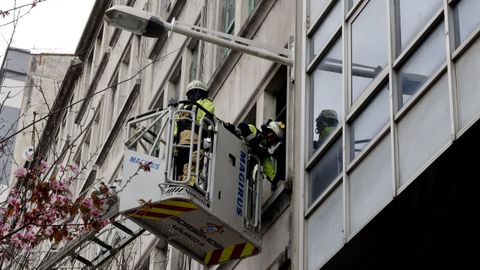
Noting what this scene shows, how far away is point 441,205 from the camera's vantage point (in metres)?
12.8

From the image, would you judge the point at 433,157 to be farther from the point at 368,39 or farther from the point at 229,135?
the point at 229,135

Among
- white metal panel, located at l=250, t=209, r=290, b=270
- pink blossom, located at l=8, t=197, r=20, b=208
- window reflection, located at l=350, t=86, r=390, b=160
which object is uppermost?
window reflection, located at l=350, t=86, r=390, b=160

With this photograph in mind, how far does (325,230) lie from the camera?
50.2 ft

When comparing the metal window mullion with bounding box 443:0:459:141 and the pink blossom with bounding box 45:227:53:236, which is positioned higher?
the metal window mullion with bounding box 443:0:459:141

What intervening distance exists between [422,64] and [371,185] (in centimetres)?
161

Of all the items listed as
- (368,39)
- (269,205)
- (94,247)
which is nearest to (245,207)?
(269,205)

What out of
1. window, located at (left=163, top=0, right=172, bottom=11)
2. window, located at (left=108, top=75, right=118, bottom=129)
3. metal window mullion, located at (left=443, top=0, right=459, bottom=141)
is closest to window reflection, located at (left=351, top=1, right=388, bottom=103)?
metal window mullion, located at (left=443, top=0, right=459, bottom=141)

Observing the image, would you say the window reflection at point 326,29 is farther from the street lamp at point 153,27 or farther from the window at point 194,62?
the window at point 194,62

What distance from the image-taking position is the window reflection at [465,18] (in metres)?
12.3

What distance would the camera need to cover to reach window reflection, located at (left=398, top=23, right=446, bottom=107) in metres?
12.9

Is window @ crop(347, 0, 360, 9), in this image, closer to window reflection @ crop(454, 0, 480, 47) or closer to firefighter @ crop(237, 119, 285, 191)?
firefighter @ crop(237, 119, 285, 191)

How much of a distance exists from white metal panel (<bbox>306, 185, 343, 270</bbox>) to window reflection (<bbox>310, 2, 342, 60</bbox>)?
99.2 inches

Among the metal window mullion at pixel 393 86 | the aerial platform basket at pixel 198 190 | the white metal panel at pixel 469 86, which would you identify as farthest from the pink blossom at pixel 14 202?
the white metal panel at pixel 469 86

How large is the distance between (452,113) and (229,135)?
20.3ft
